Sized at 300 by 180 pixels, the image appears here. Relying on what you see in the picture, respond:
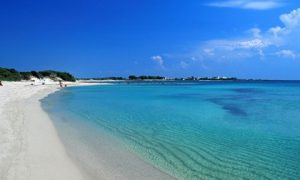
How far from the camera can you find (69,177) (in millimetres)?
6785

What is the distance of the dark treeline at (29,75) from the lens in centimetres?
7850

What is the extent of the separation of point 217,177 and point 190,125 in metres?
7.20

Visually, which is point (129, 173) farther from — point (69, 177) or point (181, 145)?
point (181, 145)

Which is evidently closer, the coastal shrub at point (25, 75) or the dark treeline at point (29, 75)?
the dark treeline at point (29, 75)

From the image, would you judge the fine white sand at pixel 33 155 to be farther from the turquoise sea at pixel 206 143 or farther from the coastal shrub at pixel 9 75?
the coastal shrub at pixel 9 75

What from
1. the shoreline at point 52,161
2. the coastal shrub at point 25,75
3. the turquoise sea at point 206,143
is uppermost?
the coastal shrub at point 25,75

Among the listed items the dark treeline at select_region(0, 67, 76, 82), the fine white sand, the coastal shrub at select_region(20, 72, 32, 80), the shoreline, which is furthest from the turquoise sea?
the coastal shrub at select_region(20, 72, 32, 80)

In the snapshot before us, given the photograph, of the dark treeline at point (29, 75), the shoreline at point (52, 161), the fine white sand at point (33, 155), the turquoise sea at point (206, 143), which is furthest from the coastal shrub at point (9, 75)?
the shoreline at point (52, 161)

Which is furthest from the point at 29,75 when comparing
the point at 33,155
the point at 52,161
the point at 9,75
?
the point at 52,161

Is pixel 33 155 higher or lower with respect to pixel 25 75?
lower

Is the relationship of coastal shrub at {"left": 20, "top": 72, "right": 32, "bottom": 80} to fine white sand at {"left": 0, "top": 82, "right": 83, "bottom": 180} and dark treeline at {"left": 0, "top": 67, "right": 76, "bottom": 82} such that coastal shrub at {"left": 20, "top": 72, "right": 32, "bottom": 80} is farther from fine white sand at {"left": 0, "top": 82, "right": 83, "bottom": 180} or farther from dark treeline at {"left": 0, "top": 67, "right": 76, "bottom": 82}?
fine white sand at {"left": 0, "top": 82, "right": 83, "bottom": 180}

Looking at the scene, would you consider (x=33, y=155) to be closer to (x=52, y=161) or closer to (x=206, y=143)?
(x=52, y=161)

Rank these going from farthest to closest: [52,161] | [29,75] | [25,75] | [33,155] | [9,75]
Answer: [29,75]
[25,75]
[9,75]
[33,155]
[52,161]

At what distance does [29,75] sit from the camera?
306 ft
